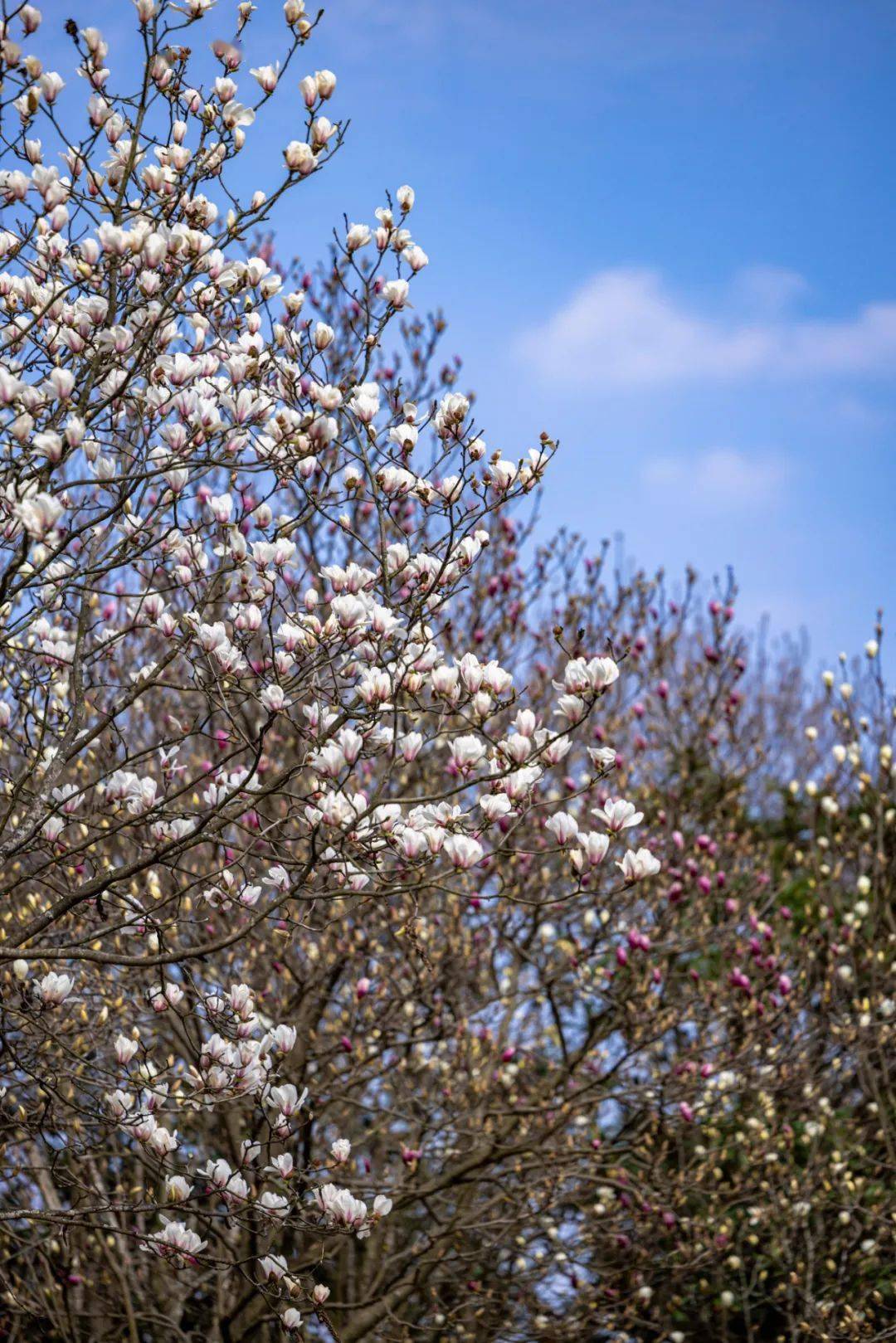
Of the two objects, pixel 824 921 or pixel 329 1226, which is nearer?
pixel 329 1226

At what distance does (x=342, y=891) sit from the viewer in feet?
11.4

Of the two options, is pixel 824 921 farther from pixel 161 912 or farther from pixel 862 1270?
pixel 161 912

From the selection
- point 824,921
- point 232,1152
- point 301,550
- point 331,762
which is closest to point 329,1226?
point 331,762

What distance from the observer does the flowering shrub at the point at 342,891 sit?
143 inches

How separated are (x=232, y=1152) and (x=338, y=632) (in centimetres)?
381

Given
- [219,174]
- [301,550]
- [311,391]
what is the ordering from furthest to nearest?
[301,550]
[219,174]
[311,391]

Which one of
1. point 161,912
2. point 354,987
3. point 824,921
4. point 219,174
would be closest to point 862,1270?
point 824,921

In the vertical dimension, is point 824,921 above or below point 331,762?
above

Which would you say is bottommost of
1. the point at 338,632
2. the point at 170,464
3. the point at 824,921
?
the point at 338,632

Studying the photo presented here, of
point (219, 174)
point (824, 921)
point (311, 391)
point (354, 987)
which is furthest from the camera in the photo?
point (824, 921)

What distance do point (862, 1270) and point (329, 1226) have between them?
4.80 m

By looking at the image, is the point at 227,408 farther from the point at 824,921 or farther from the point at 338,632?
the point at 824,921

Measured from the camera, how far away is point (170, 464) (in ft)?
11.4

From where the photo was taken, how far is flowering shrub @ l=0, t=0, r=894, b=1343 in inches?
143
